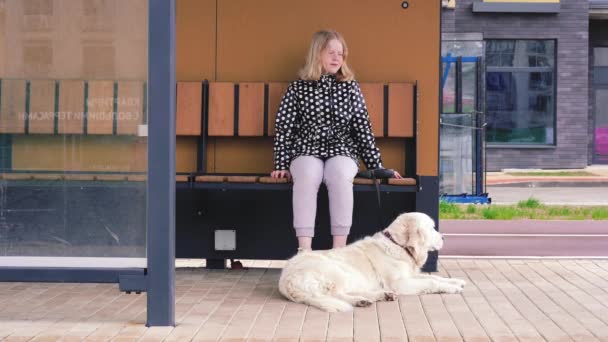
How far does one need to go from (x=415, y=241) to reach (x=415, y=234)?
0.15ft

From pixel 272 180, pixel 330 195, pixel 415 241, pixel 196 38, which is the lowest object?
pixel 415 241

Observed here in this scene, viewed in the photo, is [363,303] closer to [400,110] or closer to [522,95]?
[400,110]

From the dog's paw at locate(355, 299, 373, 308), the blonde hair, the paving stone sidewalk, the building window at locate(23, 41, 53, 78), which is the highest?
the blonde hair

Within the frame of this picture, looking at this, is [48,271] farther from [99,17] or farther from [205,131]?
[205,131]

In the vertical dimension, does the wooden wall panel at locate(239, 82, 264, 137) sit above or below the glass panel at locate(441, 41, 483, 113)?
below

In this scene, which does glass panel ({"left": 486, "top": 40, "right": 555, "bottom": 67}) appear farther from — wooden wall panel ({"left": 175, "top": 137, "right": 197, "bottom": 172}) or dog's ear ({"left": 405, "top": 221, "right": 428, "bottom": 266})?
dog's ear ({"left": 405, "top": 221, "right": 428, "bottom": 266})

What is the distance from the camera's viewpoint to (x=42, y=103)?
20.1 ft

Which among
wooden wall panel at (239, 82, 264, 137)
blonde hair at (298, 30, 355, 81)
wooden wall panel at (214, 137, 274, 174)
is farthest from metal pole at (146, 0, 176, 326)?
wooden wall panel at (214, 137, 274, 174)

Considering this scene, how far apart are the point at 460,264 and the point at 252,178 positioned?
2.18 meters

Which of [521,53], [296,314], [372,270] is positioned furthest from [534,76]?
[296,314]

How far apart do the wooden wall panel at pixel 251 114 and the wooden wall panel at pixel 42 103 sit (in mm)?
2569

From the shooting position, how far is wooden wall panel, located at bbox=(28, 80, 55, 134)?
6102 millimetres

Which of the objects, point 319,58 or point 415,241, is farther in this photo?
point 319,58

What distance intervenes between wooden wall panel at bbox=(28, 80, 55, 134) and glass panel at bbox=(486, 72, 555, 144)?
22873 millimetres
